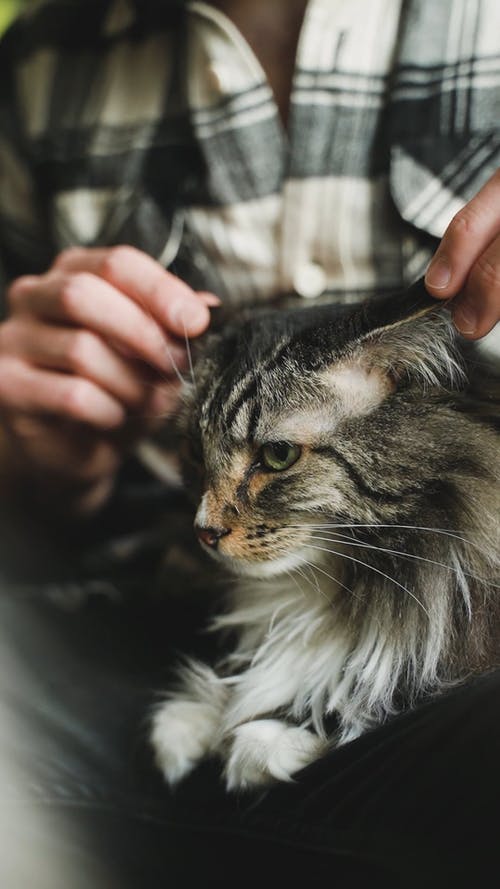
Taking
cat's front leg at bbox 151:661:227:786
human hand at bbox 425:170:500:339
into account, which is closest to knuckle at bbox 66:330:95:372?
cat's front leg at bbox 151:661:227:786

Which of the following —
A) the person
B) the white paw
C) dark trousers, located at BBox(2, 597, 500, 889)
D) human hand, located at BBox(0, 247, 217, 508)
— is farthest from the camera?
human hand, located at BBox(0, 247, 217, 508)

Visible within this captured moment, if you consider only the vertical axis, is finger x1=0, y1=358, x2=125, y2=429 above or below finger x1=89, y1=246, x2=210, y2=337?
below

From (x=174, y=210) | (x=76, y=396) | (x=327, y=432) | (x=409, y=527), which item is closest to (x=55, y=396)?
(x=76, y=396)

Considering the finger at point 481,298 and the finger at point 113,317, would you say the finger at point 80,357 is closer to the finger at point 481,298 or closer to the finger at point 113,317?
the finger at point 113,317

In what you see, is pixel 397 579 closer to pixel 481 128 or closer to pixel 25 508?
pixel 481 128

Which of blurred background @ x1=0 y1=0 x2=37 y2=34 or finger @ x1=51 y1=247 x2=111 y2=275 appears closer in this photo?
finger @ x1=51 y1=247 x2=111 y2=275

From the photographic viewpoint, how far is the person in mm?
966

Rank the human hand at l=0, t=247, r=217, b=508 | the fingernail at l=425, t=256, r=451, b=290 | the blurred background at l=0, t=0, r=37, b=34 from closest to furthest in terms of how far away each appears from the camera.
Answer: the fingernail at l=425, t=256, r=451, b=290 → the human hand at l=0, t=247, r=217, b=508 → the blurred background at l=0, t=0, r=37, b=34

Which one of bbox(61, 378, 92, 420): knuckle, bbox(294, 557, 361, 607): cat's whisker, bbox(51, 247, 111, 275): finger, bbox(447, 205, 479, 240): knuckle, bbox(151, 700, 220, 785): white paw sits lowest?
bbox(151, 700, 220, 785): white paw

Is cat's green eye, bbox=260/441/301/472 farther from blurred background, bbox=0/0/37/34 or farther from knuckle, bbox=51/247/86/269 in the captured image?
blurred background, bbox=0/0/37/34

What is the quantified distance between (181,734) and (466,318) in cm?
57

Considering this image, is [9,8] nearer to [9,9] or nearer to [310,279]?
[9,9]

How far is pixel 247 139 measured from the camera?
1.25m

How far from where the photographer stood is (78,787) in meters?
0.78
